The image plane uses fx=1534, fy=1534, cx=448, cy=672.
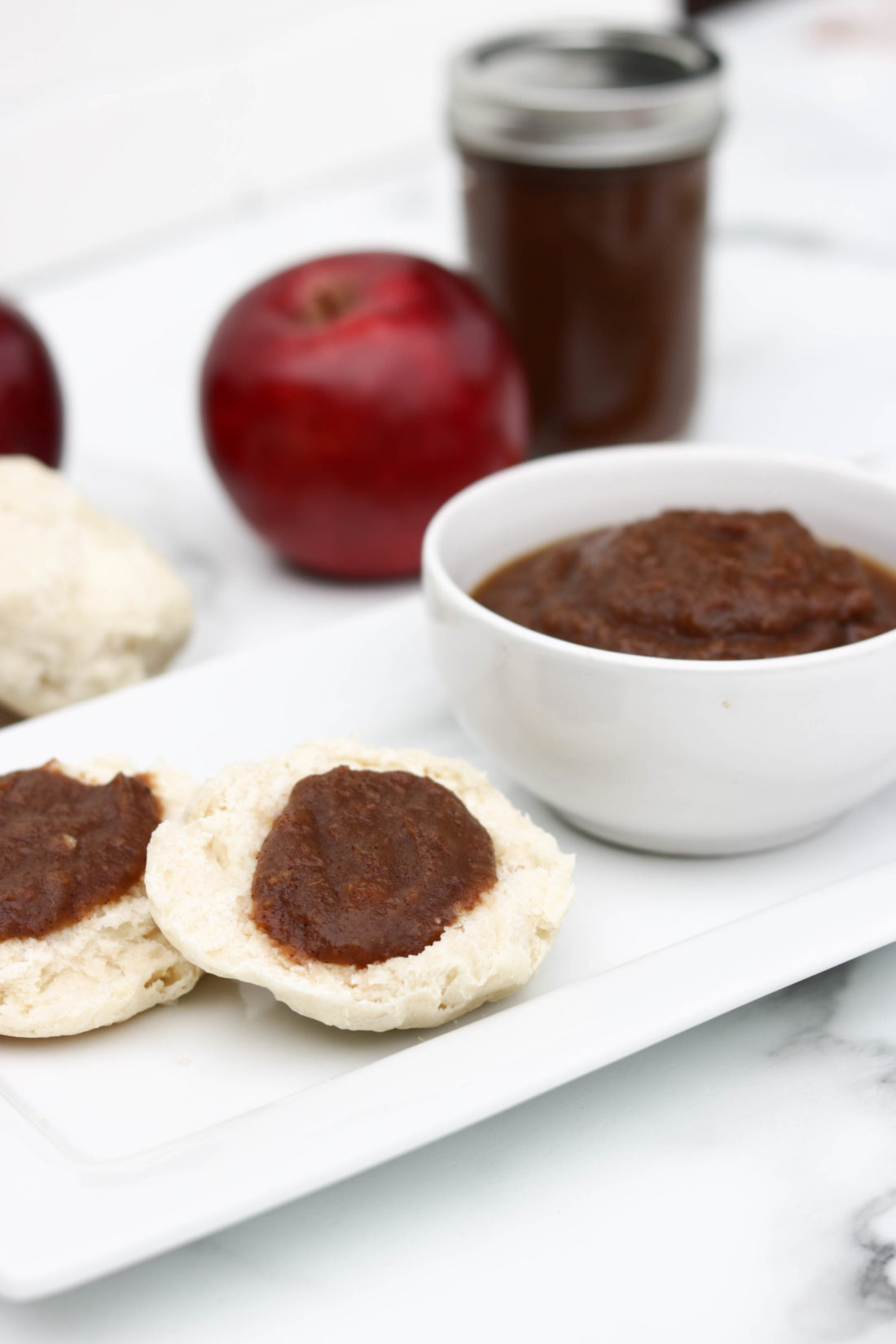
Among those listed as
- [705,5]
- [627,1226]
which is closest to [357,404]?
[627,1226]

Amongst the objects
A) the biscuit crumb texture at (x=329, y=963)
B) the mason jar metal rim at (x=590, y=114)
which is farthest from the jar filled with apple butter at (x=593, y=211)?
the biscuit crumb texture at (x=329, y=963)

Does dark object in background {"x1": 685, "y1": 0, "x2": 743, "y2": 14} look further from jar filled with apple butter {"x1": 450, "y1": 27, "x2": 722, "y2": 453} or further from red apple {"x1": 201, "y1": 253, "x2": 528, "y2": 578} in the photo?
red apple {"x1": 201, "y1": 253, "x2": 528, "y2": 578}

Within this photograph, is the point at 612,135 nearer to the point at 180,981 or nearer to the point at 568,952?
the point at 568,952

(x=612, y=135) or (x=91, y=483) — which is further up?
(x=612, y=135)

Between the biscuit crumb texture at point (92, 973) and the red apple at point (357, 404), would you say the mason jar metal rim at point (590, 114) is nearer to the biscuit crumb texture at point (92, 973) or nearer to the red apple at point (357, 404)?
the red apple at point (357, 404)

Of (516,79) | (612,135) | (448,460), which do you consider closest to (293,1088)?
(448,460)

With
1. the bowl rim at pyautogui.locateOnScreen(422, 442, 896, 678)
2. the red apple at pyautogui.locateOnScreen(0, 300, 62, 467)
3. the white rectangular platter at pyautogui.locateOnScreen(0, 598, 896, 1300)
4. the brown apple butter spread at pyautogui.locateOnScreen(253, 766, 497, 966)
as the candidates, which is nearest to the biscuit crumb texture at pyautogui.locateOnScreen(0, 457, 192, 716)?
the white rectangular platter at pyautogui.locateOnScreen(0, 598, 896, 1300)
